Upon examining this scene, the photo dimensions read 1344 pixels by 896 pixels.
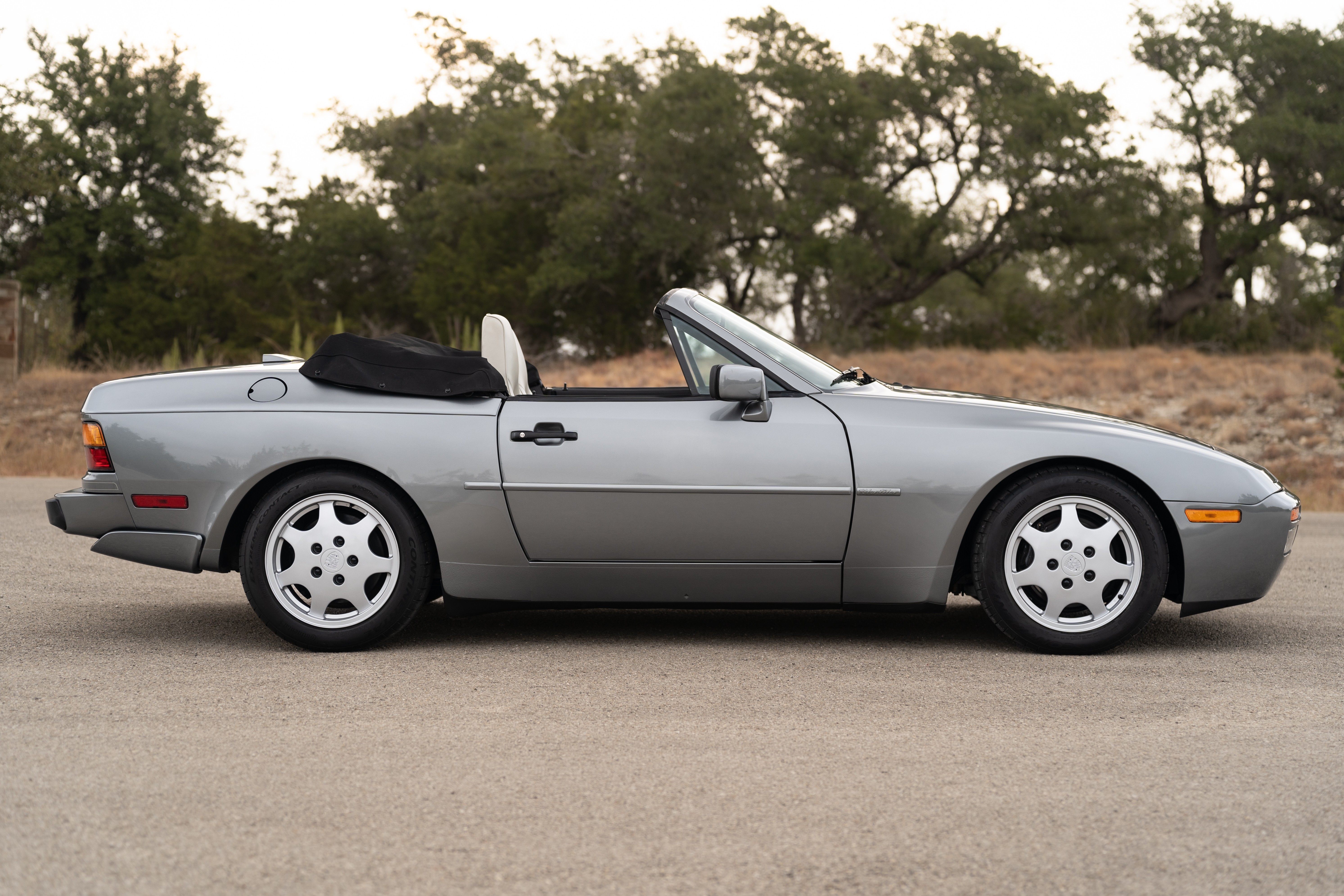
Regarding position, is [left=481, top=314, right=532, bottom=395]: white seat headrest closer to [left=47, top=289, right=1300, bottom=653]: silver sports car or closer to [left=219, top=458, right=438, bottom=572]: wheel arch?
[left=47, top=289, right=1300, bottom=653]: silver sports car

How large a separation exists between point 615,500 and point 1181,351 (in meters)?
24.4

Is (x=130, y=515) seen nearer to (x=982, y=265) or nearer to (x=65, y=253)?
(x=982, y=265)

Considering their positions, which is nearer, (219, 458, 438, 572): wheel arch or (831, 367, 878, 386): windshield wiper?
(219, 458, 438, 572): wheel arch

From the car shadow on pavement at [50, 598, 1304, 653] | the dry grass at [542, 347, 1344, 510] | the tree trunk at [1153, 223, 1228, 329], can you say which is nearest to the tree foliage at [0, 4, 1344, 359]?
the tree trunk at [1153, 223, 1228, 329]

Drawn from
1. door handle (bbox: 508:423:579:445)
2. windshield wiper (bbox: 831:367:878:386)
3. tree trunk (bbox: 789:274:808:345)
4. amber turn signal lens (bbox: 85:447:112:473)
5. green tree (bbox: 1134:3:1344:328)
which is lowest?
amber turn signal lens (bbox: 85:447:112:473)

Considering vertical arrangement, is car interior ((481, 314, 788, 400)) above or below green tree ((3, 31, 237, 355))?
below

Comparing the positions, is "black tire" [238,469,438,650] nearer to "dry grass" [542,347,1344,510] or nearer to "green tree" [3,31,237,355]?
"dry grass" [542,347,1344,510]

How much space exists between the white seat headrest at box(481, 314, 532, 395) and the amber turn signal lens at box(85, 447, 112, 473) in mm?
1514

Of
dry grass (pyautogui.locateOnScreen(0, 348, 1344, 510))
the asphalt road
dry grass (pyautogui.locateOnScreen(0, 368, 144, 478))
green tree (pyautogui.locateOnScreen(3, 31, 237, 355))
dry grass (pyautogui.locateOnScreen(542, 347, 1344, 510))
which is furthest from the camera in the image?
green tree (pyautogui.locateOnScreen(3, 31, 237, 355))

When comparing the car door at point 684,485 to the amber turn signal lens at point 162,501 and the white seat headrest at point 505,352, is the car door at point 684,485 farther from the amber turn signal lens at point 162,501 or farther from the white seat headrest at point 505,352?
the amber turn signal lens at point 162,501

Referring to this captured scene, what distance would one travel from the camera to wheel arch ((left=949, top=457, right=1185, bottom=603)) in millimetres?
4867

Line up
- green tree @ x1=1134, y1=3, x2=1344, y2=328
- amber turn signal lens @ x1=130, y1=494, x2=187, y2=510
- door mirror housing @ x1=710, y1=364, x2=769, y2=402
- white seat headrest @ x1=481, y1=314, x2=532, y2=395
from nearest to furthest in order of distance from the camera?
door mirror housing @ x1=710, y1=364, x2=769, y2=402 → amber turn signal lens @ x1=130, y1=494, x2=187, y2=510 → white seat headrest @ x1=481, y1=314, x2=532, y2=395 → green tree @ x1=1134, y1=3, x2=1344, y2=328

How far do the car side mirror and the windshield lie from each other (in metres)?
0.26

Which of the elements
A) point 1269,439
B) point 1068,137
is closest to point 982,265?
point 1068,137
